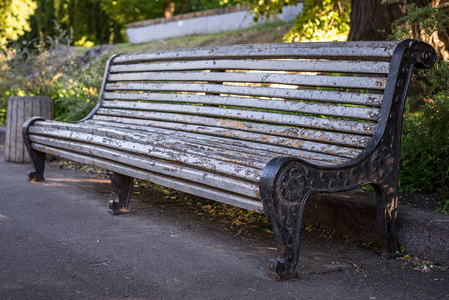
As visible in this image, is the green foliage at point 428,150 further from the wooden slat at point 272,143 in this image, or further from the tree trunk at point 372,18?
the tree trunk at point 372,18

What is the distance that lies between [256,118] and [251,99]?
167mm

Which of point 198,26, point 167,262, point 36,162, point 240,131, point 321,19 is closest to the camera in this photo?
point 167,262

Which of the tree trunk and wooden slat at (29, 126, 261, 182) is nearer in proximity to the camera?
wooden slat at (29, 126, 261, 182)

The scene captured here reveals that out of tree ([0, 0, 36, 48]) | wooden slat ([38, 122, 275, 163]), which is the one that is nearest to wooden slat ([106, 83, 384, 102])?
wooden slat ([38, 122, 275, 163])

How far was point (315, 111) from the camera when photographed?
3068mm

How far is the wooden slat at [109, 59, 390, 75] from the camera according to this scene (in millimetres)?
2889

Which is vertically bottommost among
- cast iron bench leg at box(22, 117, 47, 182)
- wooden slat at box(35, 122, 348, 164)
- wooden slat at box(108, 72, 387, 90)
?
cast iron bench leg at box(22, 117, 47, 182)

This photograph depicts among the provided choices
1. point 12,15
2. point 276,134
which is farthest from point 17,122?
point 12,15

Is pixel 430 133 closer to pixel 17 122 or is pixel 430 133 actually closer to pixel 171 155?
pixel 171 155

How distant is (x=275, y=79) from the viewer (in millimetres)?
3420

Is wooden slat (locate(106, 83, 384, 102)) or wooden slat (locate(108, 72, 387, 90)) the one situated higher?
wooden slat (locate(108, 72, 387, 90))

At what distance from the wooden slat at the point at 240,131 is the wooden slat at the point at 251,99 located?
0.18 m

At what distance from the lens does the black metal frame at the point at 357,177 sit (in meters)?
2.41

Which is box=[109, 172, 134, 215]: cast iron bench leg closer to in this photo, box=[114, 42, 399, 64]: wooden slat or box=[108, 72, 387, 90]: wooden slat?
box=[108, 72, 387, 90]: wooden slat
